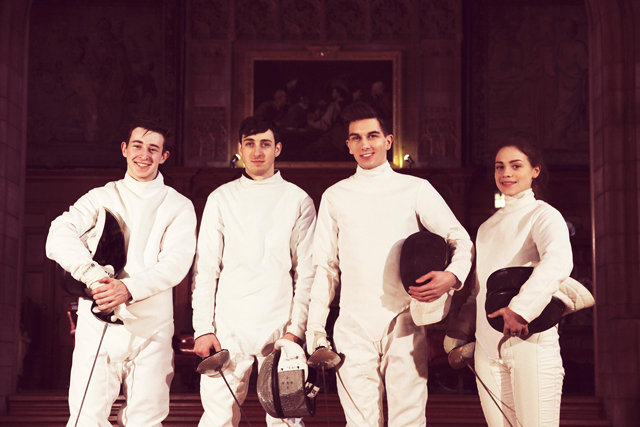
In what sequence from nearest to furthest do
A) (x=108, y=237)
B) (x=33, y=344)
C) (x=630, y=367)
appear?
1. (x=108, y=237)
2. (x=630, y=367)
3. (x=33, y=344)

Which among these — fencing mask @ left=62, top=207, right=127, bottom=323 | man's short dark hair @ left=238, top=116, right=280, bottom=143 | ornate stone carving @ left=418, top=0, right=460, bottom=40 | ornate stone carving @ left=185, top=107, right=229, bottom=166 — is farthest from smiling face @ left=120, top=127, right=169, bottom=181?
ornate stone carving @ left=418, top=0, right=460, bottom=40

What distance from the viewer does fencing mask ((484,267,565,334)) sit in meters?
3.27

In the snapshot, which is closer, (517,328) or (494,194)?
(517,328)

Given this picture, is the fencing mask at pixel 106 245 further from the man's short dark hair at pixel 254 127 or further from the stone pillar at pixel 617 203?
the stone pillar at pixel 617 203

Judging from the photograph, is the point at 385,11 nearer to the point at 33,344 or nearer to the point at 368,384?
the point at 33,344

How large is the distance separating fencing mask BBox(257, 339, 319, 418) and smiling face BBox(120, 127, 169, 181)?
1.04 metres

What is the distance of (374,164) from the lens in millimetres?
3561

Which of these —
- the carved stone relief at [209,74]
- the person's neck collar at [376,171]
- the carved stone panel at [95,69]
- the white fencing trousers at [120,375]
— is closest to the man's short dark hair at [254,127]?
the person's neck collar at [376,171]

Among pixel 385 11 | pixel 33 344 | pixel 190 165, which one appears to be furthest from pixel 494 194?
pixel 33 344

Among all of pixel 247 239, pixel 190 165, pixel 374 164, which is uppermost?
pixel 190 165

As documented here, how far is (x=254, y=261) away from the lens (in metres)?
3.58

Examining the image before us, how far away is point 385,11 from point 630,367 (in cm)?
650

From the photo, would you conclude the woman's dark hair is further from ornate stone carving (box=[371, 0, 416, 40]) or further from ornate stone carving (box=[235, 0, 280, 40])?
ornate stone carving (box=[235, 0, 280, 40])

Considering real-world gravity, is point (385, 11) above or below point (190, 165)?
above
